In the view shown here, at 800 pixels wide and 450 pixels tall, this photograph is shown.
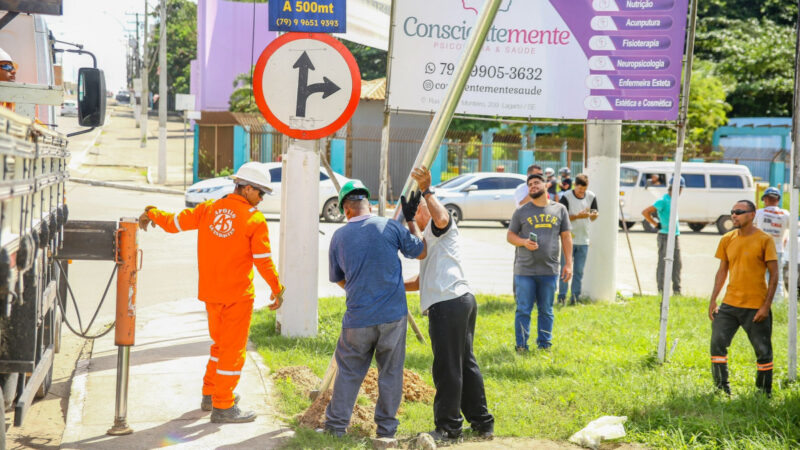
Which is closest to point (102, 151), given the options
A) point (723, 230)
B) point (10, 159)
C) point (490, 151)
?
point (490, 151)

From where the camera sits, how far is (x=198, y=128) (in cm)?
3228

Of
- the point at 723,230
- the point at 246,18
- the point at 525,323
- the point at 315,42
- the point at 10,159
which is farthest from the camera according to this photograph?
the point at 246,18

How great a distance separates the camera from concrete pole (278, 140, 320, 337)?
7.96 meters

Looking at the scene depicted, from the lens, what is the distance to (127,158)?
129 ft

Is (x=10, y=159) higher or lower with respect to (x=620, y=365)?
higher

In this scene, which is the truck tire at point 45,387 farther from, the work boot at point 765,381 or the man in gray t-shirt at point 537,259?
the work boot at point 765,381

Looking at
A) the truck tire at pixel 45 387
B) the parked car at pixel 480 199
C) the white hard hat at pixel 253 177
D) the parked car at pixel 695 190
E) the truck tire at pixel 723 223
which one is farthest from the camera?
the truck tire at pixel 723 223

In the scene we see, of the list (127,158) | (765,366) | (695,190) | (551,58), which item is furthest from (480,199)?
(127,158)

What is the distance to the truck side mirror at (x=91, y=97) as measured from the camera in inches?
253

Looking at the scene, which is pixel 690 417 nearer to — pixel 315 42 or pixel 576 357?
pixel 576 357

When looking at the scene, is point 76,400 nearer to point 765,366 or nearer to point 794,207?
point 765,366

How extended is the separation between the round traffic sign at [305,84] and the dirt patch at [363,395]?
6.70 ft

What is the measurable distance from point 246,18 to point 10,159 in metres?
44.9

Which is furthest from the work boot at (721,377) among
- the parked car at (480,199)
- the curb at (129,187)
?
the curb at (129,187)
